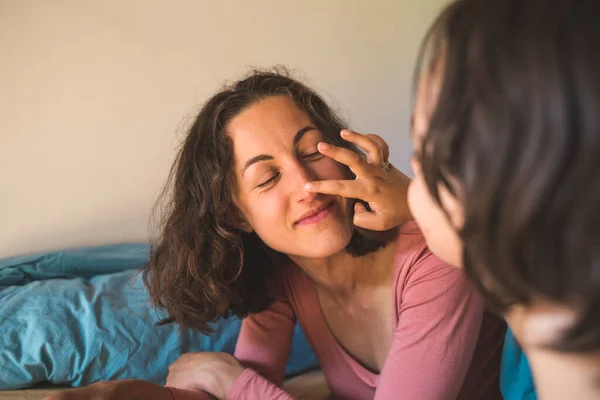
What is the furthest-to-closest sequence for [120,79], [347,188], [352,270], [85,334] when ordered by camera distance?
[120,79], [85,334], [352,270], [347,188]

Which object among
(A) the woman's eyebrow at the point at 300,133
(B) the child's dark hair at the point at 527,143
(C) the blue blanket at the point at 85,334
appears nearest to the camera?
(B) the child's dark hair at the point at 527,143

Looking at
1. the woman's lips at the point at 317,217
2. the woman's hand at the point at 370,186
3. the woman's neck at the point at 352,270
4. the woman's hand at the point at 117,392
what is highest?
the woman's hand at the point at 370,186

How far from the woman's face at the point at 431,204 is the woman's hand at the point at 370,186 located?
0.23 metres

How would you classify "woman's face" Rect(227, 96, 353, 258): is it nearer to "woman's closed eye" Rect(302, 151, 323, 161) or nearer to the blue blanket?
"woman's closed eye" Rect(302, 151, 323, 161)

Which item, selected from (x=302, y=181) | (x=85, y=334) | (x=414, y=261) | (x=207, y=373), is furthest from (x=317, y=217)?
(x=85, y=334)

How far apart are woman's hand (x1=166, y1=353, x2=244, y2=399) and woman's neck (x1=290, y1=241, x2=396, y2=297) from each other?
254 mm

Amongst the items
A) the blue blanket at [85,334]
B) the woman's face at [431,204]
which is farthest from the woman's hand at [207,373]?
the woman's face at [431,204]

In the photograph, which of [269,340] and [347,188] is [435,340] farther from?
[269,340]

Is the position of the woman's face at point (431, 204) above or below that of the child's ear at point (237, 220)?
above

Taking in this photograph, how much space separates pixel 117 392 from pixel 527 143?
0.77 metres

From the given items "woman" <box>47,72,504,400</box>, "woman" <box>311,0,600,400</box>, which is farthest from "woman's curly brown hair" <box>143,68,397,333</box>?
"woman" <box>311,0,600,400</box>

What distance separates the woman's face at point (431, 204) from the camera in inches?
18.5

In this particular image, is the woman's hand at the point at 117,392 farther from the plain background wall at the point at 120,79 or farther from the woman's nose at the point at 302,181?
the plain background wall at the point at 120,79

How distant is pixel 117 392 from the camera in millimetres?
838
